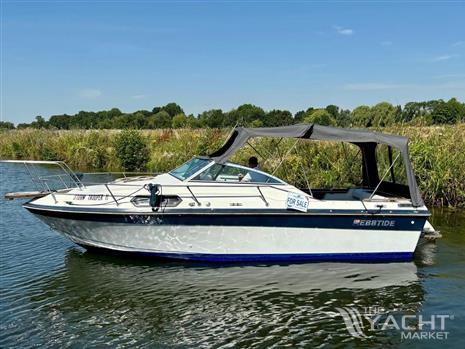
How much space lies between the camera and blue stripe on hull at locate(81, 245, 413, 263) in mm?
9188

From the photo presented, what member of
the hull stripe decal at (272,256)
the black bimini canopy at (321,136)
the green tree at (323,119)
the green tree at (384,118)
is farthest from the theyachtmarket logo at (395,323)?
the green tree at (384,118)

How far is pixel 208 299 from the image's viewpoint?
7.62 meters

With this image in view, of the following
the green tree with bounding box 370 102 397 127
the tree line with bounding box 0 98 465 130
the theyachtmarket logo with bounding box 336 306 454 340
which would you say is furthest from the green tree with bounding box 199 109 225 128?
the theyachtmarket logo with bounding box 336 306 454 340

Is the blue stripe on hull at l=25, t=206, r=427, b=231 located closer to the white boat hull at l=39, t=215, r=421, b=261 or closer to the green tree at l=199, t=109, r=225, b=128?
the white boat hull at l=39, t=215, r=421, b=261

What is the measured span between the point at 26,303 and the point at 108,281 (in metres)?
1.44

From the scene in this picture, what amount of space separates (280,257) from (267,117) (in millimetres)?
49107

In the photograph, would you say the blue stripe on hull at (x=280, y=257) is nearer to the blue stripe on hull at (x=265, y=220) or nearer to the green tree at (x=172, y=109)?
the blue stripe on hull at (x=265, y=220)

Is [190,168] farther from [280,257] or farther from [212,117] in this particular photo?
[212,117]

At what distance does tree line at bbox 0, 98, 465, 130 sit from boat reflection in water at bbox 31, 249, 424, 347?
4504 millimetres

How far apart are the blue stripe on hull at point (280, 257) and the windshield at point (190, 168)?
1622mm

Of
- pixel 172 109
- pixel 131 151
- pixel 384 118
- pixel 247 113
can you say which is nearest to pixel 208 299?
pixel 384 118

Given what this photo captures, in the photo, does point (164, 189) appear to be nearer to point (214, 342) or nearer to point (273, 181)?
point (273, 181)

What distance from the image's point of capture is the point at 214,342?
622 centimetres

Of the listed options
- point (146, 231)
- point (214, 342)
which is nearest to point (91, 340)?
point (214, 342)
